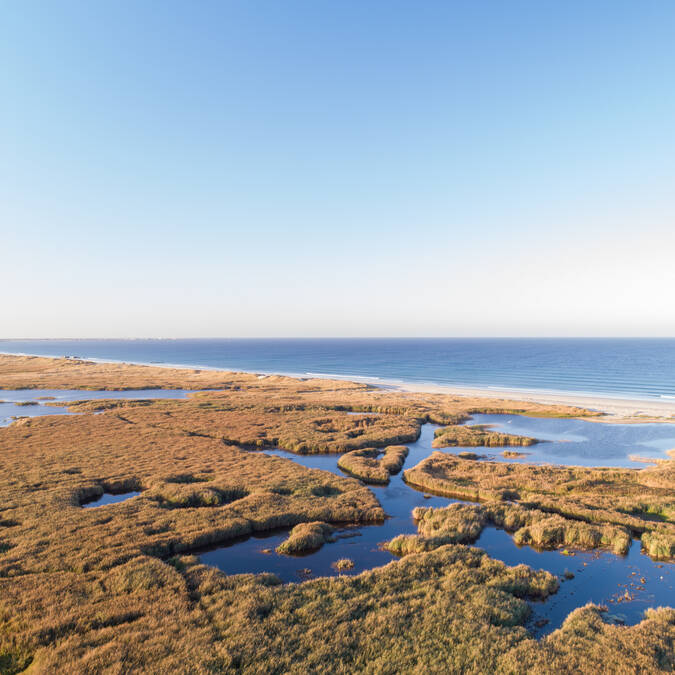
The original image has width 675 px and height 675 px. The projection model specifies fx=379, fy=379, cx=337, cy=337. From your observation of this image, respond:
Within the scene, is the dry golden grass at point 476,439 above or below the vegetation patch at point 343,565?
below

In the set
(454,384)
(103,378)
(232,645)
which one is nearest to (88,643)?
(232,645)

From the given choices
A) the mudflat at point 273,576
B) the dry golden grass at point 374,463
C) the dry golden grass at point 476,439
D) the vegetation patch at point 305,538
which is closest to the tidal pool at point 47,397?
the mudflat at point 273,576

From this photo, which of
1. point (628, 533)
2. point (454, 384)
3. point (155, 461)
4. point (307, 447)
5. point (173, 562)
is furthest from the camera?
point (454, 384)

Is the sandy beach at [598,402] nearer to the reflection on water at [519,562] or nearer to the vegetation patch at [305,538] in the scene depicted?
the reflection on water at [519,562]

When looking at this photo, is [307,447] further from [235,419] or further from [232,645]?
[232,645]

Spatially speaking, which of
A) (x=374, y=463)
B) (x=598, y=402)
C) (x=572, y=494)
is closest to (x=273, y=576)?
(x=374, y=463)

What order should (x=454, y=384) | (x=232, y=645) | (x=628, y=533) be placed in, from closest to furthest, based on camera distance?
1. (x=232, y=645)
2. (x=628, y=533)
3. (x=454, y=384)

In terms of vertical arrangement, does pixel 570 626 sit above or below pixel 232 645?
below
